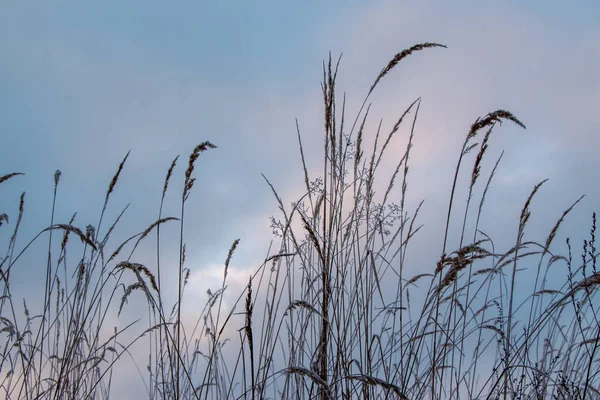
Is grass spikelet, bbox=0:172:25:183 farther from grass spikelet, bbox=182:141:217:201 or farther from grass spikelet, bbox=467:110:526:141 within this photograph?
grass spikelet, bbox=467:110:526:141

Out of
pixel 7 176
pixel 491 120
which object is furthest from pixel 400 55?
pixel 7 176

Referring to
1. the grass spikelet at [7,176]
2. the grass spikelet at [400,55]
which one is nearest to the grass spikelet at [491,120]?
the grass spikelet at [400,55]

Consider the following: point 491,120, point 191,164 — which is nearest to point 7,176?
point 191,164

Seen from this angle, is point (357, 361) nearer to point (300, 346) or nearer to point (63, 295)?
point (300, 346)

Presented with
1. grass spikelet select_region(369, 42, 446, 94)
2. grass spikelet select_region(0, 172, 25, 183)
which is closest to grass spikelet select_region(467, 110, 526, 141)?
grass spikelet select_region(369, 42, 446, 94)

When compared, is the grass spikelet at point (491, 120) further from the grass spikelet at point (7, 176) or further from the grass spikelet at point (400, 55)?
the grass spikelet at point (7, 176)

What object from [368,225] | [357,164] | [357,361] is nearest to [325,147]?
[357,164]

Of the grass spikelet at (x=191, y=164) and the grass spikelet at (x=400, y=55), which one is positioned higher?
the grass spikelet at (x=400, y=55)

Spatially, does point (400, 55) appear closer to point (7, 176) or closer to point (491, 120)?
point (491, 120)

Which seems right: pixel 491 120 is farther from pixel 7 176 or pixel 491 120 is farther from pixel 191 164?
pixel 7 176

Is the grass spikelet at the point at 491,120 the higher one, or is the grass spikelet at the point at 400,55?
the grass spikelet at the point at 400,55

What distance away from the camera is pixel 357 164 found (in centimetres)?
240

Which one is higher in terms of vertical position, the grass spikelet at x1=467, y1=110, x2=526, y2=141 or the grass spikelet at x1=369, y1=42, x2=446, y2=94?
the grass spikelet at x1=369, y1=42, x2=446, y2=94

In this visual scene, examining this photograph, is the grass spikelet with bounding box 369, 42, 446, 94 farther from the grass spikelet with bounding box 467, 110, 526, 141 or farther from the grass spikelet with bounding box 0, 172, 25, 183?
the grass spikelet with bounding box 0, 172, 25, 183
